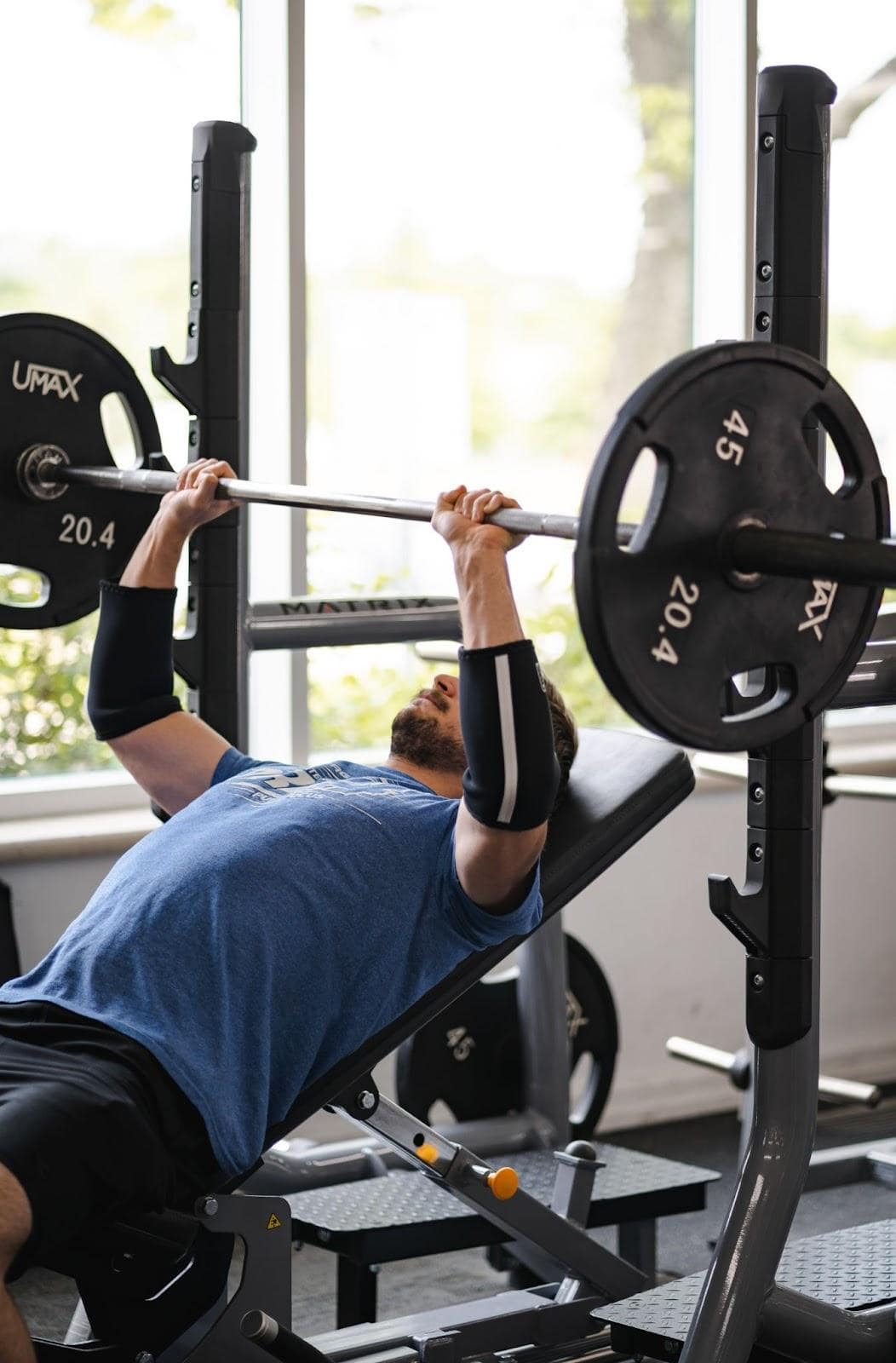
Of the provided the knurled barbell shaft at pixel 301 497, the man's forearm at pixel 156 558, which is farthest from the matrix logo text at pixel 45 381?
the man's forearm at pixel 156 558

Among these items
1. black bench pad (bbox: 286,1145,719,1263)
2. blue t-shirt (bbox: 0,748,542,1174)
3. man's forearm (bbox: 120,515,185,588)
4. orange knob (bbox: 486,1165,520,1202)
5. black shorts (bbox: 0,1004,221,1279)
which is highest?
man's forearm (bbox: 120,515,185,588)

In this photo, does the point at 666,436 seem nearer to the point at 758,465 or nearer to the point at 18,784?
the point at 758,465

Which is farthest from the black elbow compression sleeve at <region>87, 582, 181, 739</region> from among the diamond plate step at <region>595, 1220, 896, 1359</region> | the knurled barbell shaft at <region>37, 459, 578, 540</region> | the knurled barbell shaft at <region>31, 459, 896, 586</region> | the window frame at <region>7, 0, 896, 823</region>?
the window frame at <region>7, 0, 896, 823</region>

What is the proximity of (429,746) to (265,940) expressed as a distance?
0.40 m

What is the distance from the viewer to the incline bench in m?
1.69

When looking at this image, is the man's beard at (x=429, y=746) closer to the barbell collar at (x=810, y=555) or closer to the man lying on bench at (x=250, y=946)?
the man lying on bench at (x=250, y=946)

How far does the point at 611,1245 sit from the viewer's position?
2914 millimetres

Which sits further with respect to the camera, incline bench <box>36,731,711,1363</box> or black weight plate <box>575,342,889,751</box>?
incline bench <box>36,731,711,1363</box>

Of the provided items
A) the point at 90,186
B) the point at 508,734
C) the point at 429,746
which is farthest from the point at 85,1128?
the point at 90,186

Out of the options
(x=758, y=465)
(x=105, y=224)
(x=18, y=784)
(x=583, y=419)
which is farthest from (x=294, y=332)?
(x=758, y=465)

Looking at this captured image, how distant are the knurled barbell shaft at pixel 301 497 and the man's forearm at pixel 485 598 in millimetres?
41

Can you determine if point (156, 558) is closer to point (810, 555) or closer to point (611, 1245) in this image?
point (810, 555)

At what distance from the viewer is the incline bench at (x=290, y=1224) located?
5.54ft

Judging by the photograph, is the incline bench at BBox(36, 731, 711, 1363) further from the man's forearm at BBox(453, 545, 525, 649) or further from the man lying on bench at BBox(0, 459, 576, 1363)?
the man's forearm at BBox(453, 545, 525, 649)
